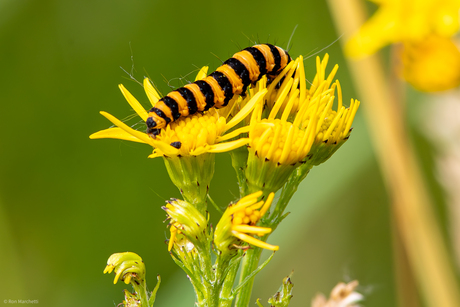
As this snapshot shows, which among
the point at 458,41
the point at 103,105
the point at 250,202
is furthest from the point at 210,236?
the point at 103,105

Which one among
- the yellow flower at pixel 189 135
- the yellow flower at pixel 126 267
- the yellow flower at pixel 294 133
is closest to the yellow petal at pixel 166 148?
the yellow flower at pixel 189 135

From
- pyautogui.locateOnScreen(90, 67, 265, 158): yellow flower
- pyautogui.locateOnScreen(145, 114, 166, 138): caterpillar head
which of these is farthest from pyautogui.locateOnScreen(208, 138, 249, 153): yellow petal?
pyautogui.locateOnScreen(145, 114, 166, 138): caterpillar head

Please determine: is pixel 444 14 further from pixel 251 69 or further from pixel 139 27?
pixel 139 27

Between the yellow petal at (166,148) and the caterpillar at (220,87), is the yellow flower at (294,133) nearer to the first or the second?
the caterpillar at (220,87)

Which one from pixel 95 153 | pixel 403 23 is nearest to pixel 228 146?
pixel 403 23

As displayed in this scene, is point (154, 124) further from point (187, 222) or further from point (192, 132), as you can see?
point (187, 222)
